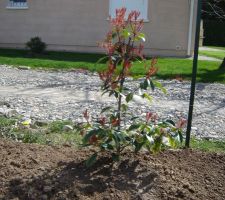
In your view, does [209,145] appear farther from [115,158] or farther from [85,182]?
[85,182]

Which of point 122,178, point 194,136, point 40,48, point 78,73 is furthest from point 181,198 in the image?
point 40,48

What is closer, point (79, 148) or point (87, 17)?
point (79, 148)

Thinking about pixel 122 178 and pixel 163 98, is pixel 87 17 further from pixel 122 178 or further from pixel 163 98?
pixel 122 178

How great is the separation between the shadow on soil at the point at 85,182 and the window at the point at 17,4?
53.0ft

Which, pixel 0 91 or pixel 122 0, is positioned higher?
pixel 122 0

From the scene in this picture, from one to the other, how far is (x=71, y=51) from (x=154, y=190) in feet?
50.1

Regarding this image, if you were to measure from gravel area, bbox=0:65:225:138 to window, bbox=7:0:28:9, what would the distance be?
775 cm

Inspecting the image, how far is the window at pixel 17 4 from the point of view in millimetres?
19609

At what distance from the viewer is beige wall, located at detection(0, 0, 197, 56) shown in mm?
17953

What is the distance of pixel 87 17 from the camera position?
734 inches

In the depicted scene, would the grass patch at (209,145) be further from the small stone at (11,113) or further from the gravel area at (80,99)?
the small stone at (11,113)

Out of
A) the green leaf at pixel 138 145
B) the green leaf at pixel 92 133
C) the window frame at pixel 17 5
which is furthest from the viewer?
the window frame at pixel 17 5

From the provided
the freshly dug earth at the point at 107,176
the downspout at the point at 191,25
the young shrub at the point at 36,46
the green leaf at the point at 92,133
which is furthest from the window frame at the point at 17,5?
the green leaf at the point at 92,133

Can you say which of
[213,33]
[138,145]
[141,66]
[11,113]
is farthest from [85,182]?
[213,33]
